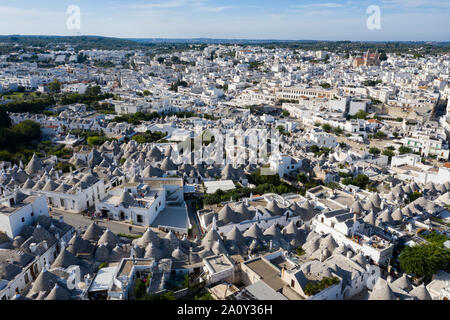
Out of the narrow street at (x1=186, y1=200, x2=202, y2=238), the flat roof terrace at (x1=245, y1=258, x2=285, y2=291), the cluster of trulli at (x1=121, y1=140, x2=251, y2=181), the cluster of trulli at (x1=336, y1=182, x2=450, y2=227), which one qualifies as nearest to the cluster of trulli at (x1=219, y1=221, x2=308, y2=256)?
the narrow street at (x1=186, y1=200, x2=202, y2=238)

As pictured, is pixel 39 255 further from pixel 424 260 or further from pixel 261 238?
pixel 424 260

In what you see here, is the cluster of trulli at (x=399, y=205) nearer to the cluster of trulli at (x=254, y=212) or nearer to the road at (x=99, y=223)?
the cluster of trulli at (x=254, y=212)

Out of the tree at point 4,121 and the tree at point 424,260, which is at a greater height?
the tree at point 4,121

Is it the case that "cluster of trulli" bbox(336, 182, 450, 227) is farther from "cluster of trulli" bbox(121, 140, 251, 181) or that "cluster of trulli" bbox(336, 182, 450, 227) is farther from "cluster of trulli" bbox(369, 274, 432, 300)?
"cluster of trulli" bbox(121, 140, 251, 181)

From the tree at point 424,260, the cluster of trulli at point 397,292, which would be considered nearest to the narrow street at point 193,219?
the cluster of trulli at point 397,292

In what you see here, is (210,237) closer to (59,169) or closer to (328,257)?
(328,257)

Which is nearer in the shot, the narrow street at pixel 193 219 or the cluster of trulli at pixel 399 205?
the narrow street at pixel 193 219
